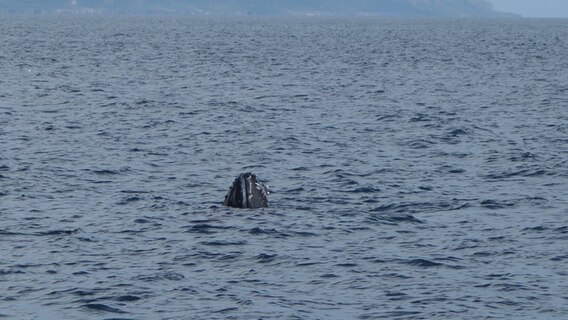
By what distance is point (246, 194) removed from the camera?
111ft

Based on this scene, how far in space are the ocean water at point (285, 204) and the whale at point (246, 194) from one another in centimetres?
51

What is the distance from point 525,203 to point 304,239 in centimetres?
843

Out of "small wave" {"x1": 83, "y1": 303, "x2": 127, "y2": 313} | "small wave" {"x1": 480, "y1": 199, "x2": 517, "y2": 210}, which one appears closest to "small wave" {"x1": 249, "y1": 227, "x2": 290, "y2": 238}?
"small wave" {"x1": 480, "y1": 199, "x2": 517, "y2": 210}

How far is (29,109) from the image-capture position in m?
59.5

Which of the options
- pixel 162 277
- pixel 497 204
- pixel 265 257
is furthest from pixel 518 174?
pixel 162 277

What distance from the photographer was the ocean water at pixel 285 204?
82.1 ft

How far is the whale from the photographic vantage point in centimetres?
3378

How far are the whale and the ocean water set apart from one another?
0.51 metres

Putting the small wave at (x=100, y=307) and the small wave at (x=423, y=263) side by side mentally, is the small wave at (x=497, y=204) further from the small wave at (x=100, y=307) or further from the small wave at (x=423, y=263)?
the small wave at (x=100, y=307)

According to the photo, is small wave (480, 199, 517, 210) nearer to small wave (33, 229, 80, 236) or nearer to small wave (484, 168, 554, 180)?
small wave (484, 168, 554, 180)

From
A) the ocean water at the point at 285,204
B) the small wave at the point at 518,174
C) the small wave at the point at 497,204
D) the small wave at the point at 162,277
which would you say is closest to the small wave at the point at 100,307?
the ocean water at the point at 285,204

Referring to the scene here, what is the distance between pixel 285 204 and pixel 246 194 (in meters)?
1.53

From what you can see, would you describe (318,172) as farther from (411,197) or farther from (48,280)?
(48,280)

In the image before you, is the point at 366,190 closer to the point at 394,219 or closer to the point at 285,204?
the point at 285,204
